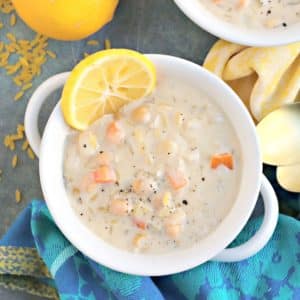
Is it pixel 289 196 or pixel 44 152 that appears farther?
pixel 289 196

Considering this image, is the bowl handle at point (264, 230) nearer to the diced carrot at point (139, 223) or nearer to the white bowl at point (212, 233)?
the white bowl at point (212, 233)

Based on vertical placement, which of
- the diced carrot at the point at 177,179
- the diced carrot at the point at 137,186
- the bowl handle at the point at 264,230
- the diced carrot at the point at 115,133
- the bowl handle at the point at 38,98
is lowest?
the bowl handle at the point at 264,230

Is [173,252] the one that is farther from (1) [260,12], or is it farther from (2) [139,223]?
(1) [260,12]

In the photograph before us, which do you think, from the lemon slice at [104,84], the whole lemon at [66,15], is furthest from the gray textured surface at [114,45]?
the lemon slice at [104,84]

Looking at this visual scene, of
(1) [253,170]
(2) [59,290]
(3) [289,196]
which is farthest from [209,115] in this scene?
(2) [59,290]

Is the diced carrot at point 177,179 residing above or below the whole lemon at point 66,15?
below

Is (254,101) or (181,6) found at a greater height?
(181,6)

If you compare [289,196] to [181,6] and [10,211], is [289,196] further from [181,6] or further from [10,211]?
[10,211]
